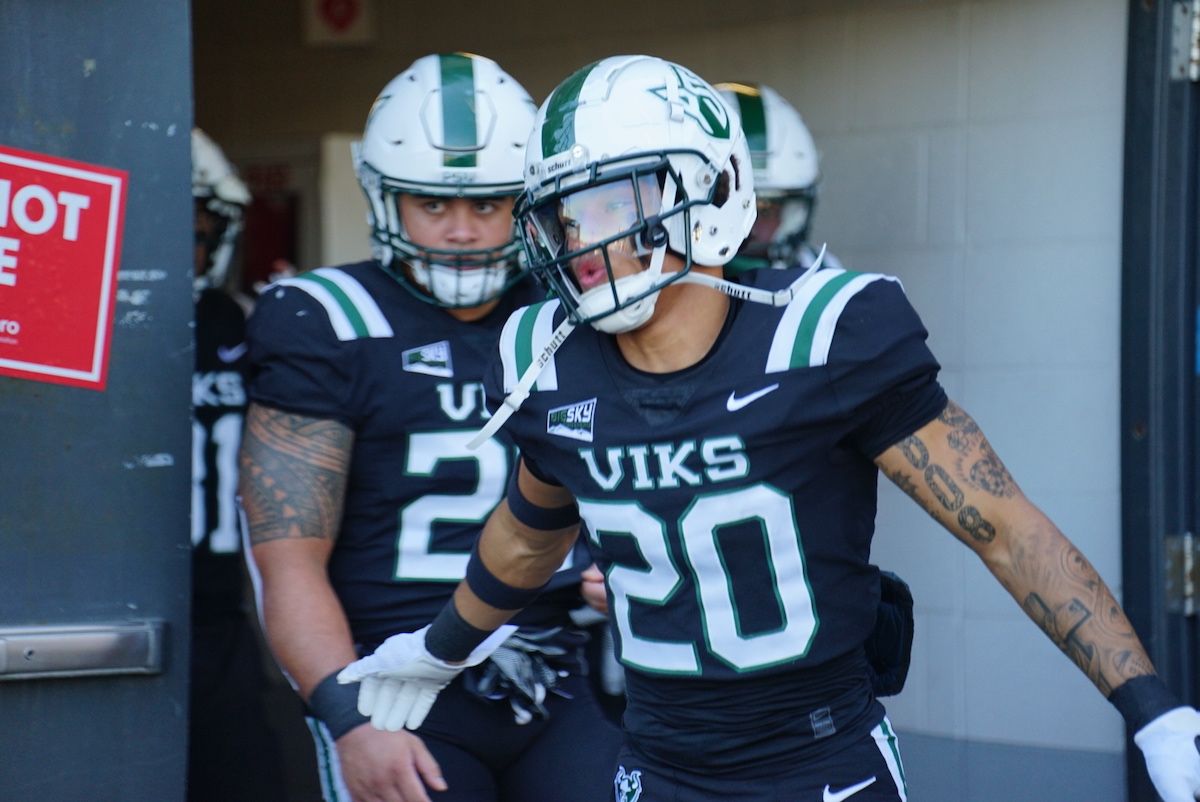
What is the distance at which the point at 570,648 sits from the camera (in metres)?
3.14

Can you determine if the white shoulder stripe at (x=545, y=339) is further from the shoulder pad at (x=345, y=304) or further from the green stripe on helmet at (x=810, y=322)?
the shoulder pad at (x=345, y=304)

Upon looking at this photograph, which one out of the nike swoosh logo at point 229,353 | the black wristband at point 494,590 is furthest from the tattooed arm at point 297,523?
the nike swoosh logo at point 229,353

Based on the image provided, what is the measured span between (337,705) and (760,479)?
3.21 ft

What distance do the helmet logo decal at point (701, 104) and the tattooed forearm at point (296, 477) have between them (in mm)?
969

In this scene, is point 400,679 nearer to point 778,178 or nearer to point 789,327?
point 789,327

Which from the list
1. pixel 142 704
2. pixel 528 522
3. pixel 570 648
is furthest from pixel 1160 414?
pixel 142 704

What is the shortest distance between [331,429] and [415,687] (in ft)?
1.74

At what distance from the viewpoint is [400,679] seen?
2.81 meters

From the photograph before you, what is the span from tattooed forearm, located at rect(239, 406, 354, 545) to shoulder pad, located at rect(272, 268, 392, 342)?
0.18 meters

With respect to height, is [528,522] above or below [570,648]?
above

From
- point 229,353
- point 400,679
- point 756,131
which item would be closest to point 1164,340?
point 756,131

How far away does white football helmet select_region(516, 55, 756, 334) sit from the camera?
2.38 m

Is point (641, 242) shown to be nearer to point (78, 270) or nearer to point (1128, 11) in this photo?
point (78, 270)

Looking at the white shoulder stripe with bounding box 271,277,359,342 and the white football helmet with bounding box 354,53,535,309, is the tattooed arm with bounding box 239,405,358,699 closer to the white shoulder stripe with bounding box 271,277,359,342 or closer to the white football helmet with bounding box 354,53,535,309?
the white shoulder stripe with bounding box 271,277,359,342
